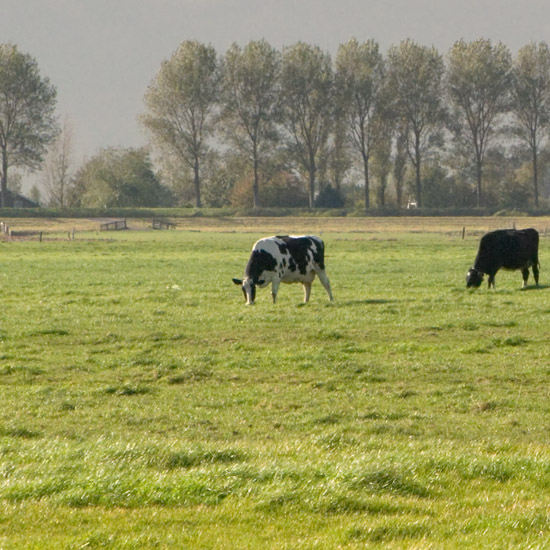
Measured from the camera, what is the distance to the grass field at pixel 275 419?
6980 mm

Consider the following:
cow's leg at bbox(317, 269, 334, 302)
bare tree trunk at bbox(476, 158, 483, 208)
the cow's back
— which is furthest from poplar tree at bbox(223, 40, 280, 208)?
cow's leg at bbox(317, 269, 334, 302)

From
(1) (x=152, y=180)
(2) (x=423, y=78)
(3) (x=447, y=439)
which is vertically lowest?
(3) (x=447, y=439)

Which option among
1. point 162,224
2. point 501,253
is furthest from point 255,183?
point 501,253

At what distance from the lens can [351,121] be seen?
112 m

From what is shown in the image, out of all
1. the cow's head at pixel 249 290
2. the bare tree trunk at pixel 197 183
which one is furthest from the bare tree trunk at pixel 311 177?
the cow's head at pixel 249 290

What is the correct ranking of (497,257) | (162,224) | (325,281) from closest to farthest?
(325,281) < (497,257) < (162,224)

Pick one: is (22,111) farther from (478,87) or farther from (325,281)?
(325,281)

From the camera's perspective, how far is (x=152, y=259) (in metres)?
46.7

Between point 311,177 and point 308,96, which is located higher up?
point 308,96

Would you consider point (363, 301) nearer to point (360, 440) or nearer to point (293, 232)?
point (360, 440)

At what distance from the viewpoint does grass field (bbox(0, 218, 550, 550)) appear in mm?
6980

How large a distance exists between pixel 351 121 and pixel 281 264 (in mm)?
88877

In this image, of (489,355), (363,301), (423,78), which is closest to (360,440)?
(489,355)

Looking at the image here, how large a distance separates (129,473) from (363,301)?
17340 mm
